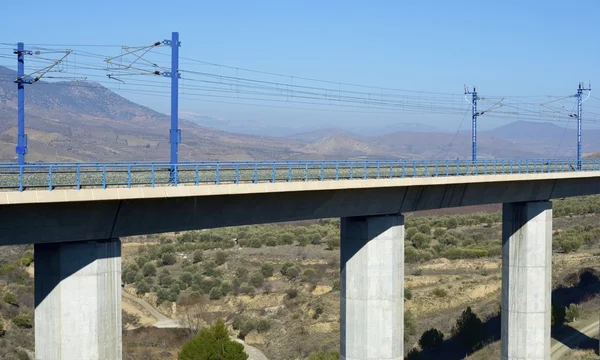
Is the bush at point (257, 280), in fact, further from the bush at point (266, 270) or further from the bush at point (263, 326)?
the bush at point (263, 326)

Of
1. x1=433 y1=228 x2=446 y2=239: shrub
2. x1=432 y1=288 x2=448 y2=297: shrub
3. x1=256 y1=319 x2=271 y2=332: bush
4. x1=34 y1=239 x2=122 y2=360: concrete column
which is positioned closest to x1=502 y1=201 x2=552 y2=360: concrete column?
x1=432 y1=288 x2=448 y2=297: shrub

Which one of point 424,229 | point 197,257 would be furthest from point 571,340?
point 424,229

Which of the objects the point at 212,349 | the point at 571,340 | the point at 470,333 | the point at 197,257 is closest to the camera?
the point at 212,349

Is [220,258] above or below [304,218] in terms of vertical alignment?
below

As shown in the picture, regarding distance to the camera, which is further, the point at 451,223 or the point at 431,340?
the point at 451,223

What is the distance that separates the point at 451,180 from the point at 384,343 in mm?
6416

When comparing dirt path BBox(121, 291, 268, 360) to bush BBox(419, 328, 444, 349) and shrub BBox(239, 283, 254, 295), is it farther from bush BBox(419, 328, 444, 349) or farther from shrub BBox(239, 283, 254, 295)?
bush BBox(419, 328, 444, 349)

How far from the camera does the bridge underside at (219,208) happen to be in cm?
1822

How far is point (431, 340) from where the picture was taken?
127 feet

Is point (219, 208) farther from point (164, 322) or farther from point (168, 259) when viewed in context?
point (168, 259)

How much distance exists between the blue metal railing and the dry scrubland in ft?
31.3

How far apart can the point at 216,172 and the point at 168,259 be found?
156ft

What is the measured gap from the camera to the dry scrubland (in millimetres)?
40875

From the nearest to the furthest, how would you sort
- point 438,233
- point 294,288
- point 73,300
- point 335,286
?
point 73,300, point 335,286, point 294,288, point 438,233
